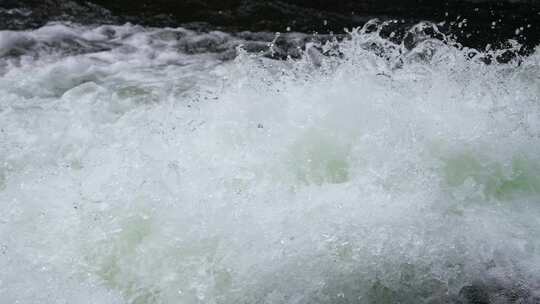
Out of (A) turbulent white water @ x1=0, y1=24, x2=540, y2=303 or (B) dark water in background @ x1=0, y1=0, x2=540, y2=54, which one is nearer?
(A) turbulent white water @ x1=0, y1=24, x2=540, y2=303

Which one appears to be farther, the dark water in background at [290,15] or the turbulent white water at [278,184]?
the dark water in background at [290,15]

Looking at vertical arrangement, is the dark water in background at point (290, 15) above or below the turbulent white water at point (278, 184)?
above

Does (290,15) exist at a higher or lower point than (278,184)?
higher

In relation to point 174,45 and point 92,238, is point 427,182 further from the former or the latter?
point 174,45

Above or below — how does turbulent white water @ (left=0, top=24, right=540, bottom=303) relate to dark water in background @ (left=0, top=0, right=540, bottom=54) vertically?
below

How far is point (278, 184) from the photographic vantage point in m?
3.54

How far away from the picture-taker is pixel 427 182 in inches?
142

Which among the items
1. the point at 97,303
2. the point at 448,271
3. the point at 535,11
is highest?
the point at 535,11

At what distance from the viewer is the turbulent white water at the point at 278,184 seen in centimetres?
307

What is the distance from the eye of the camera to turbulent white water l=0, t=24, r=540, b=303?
307 cm

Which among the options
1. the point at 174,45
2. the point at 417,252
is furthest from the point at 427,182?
the point at 174,45

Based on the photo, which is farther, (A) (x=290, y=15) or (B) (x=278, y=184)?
(A) (x=290, y=15)

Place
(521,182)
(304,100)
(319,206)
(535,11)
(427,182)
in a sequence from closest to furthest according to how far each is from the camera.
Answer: (319,206) → (427,182) → (521,182) → (304,100) → (535,11)

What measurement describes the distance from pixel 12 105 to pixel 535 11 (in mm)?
5912
